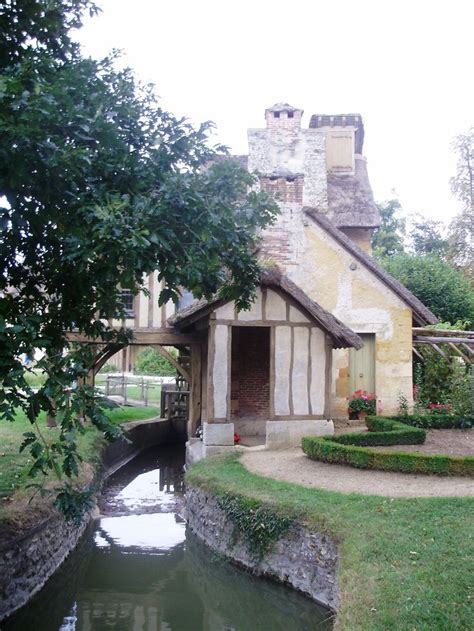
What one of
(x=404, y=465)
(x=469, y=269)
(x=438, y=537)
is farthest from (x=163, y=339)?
(x=469, y=269)

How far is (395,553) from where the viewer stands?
597 cm

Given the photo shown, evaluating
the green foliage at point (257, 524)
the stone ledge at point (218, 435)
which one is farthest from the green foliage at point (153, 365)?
the green foliage at point (257, 524)

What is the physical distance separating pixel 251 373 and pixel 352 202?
287 inches

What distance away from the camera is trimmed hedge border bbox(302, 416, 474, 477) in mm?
9031

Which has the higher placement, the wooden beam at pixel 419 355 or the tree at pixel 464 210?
the tree at pixel 464 210

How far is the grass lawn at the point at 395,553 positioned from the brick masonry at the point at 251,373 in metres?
6.88

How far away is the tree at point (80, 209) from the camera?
4598mm

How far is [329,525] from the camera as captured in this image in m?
6.83

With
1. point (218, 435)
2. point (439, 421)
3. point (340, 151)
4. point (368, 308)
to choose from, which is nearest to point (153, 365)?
point (340, 151)

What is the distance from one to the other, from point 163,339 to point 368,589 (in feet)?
31.9

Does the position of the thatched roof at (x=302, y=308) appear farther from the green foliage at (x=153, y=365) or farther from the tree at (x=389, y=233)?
the green foliage at (x=153, y=365)

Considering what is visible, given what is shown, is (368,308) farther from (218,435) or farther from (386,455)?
(386,455)

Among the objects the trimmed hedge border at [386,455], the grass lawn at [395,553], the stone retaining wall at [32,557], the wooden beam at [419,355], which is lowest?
the stone retaining wall at [32,557]

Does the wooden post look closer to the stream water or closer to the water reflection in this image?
the water reflection
